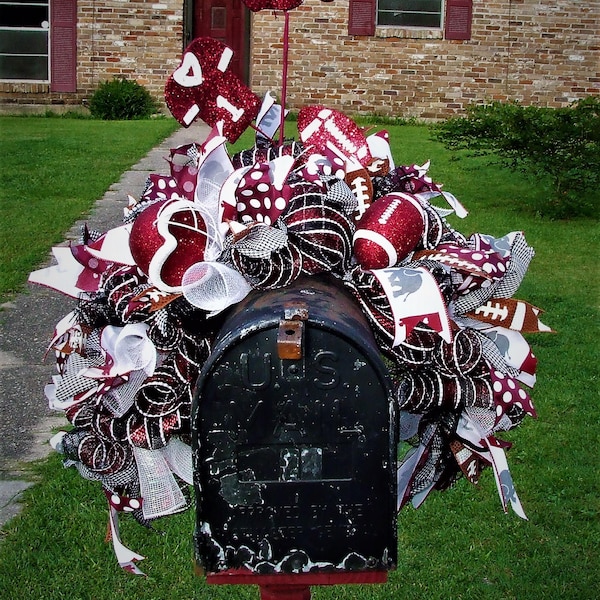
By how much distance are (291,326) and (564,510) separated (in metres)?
2.40

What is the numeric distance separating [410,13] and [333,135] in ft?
41.7

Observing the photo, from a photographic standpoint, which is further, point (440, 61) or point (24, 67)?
point (24, 67)

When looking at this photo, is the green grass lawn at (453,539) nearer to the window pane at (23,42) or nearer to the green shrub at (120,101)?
the green shrub at (120,101)

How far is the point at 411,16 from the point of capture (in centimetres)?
1442

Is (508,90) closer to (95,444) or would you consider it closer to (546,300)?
(546,300)

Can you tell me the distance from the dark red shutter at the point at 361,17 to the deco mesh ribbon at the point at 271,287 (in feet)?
39.9

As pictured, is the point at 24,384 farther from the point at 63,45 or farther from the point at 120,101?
the point at 63,45

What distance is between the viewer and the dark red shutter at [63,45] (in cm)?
1396

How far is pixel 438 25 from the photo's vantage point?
14.4 meters

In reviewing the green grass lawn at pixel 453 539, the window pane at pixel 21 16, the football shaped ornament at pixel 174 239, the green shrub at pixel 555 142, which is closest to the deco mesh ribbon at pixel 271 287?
the football shaped ornament at pixel 174 239

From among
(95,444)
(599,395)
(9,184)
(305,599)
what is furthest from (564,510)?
(9,184)

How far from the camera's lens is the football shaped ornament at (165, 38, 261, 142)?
2234mm

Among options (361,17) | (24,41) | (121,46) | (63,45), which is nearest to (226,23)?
(121,46)


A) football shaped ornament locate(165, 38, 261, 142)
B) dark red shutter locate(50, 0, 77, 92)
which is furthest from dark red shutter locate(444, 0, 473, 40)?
football shaped ornament locate(165, 38, 261, 142)
